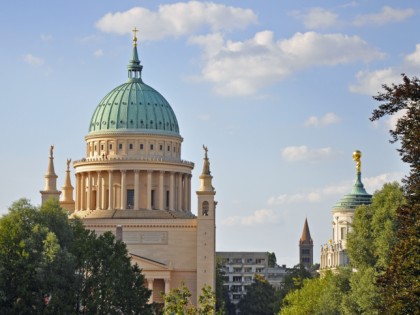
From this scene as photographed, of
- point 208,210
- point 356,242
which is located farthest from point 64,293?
point 208,210

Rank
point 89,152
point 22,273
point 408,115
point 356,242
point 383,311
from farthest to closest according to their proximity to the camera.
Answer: point 89,152
point 356,242
point 22,273
point 383,311
point 408,115

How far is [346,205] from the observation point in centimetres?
18912

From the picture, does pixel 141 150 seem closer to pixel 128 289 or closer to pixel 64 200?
pixel 64 200

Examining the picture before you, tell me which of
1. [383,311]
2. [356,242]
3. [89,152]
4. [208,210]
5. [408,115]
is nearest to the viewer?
[408,115]

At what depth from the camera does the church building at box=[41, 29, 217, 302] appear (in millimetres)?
175000

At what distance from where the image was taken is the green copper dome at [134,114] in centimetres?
18412

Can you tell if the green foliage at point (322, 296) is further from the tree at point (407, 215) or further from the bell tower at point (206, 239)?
the tree at point (407, 215)

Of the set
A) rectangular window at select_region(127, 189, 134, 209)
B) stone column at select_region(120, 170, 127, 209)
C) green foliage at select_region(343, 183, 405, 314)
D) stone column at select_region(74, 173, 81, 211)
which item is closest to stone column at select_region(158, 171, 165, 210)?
rectangular window at select_region(127, 189, 134, 209)

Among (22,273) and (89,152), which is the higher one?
(89,152)

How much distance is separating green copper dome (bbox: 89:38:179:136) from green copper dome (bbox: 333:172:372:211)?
72.3 ft

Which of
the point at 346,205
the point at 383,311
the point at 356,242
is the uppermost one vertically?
the point at 346,205

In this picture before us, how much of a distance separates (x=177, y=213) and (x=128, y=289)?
6730cm

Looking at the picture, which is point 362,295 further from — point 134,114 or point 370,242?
point 134,114

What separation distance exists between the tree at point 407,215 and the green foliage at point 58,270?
3304cm
